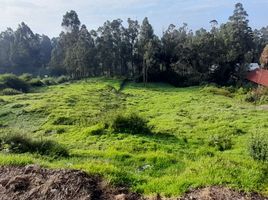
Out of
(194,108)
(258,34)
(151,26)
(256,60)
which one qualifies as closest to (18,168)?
(194,108)

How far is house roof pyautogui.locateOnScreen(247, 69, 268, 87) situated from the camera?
52.9 meters

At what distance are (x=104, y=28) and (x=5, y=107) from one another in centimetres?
4691

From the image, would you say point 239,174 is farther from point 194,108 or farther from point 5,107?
point 5,107

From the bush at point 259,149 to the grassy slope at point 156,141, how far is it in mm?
268

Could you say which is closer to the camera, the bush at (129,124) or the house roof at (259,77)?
the bush at (129,124)

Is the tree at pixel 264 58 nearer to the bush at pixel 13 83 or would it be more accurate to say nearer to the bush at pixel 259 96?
the bush at pixel 259 96

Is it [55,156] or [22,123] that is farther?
[22,123]

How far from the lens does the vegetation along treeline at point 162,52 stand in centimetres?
6556

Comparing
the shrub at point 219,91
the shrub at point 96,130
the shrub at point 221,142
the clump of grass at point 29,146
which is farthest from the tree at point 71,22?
the clump of grass at point 29,146

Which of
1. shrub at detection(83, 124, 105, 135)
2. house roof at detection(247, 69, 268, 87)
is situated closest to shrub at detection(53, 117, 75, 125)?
shrub at detection(83, 124, 105, 135)

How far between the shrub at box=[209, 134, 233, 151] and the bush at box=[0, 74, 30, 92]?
149 feet

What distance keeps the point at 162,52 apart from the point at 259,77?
2281 centimetres

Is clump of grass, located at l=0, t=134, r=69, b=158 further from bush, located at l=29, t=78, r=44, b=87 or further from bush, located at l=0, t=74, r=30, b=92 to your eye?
bush, located at l=29, t=78, r=44, b=87

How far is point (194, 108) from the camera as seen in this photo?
3631 centimetres
